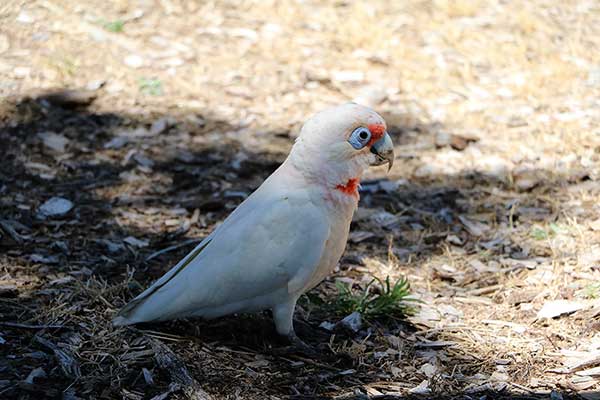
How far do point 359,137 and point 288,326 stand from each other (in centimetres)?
92

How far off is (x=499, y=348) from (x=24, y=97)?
13.5 ft

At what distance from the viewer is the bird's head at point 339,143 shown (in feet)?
11.6

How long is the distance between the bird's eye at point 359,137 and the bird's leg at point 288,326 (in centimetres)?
75

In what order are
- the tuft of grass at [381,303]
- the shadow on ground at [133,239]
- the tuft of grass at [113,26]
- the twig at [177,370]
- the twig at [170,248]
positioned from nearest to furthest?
the twig at [177,370] < the shadow on ground at [133,239] < the tuft of grass at [381,303] < the twig at [170,248] < the tuft of grass at [113,26]

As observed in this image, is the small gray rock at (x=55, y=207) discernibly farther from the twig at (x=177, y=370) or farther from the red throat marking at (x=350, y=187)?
the red throat marking at (x=350, y=187)

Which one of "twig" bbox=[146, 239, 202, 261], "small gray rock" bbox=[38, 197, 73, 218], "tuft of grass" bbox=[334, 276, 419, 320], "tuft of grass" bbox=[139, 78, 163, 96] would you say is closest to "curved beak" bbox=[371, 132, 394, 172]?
"tuft of grass" bbox=[334, 276, 419, 320]

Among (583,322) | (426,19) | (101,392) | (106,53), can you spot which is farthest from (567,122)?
(101,392)

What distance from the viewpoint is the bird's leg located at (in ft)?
11.9

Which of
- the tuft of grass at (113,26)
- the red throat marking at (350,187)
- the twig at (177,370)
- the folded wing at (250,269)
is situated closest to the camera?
the twig at (177,370)

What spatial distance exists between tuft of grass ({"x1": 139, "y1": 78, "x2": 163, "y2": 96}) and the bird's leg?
3.33 metres

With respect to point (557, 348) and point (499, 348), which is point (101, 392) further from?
point (557, 348)

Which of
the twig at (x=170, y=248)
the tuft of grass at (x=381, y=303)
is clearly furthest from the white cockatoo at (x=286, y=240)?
the twig at (x=170, y=248)

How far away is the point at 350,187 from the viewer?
12.0 ft

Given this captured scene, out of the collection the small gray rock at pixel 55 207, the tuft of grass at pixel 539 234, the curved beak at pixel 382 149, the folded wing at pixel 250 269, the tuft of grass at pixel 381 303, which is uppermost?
the curved beak at pixel 382 149
